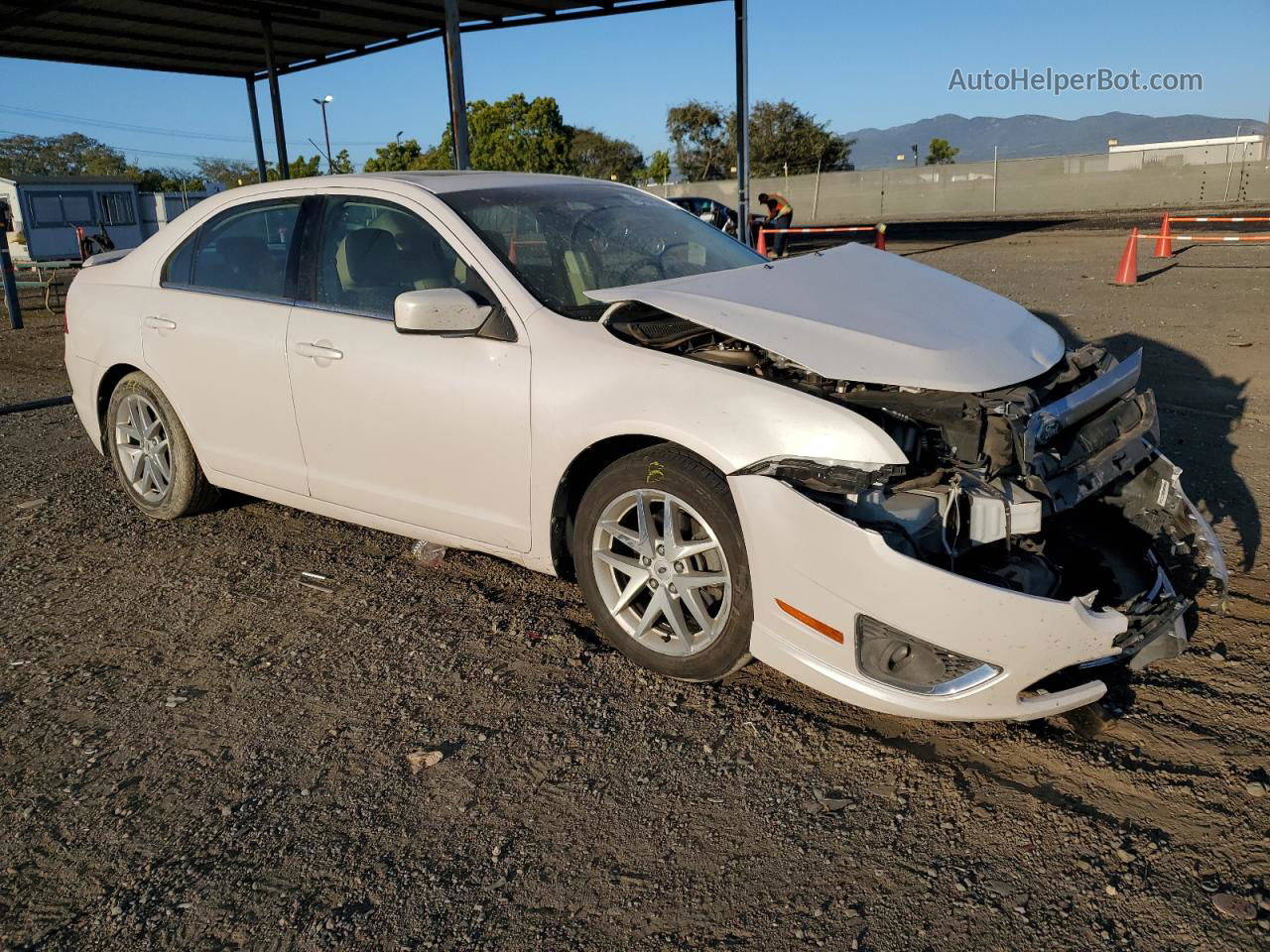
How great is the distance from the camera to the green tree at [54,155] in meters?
88.8

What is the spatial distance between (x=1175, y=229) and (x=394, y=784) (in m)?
25.9

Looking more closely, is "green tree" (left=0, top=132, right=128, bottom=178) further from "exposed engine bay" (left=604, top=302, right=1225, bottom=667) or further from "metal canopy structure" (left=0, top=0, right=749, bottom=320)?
"exposed engine bay" (left=604, top=302, right=1225, bottom=667)

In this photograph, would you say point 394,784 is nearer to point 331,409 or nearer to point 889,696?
point 889,696

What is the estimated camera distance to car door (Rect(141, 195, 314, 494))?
452 centimetres

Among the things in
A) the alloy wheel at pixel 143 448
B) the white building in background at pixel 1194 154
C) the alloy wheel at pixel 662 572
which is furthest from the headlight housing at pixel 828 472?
the white building in background at pixel 1194 154

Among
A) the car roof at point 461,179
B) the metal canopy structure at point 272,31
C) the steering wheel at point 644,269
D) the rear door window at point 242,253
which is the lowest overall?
the steering wheel at point 644,269

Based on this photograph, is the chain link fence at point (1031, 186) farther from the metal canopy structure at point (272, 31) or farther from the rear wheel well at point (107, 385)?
the rear wheel well at point (107, 385)

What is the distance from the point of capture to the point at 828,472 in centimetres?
304

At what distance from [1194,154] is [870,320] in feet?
132

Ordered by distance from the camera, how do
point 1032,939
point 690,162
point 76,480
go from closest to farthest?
1. point 1032,939
2. point 76,480
3. point 690,162

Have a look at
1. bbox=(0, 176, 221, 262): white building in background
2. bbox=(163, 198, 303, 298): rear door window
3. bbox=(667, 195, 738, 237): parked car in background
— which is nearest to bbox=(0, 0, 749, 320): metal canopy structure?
bbox=(163, 198, 303, 298): rear door window

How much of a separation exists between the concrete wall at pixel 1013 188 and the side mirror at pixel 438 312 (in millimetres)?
38480

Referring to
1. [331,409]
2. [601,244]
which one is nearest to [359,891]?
[331,409]

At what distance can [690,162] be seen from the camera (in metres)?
68.2
